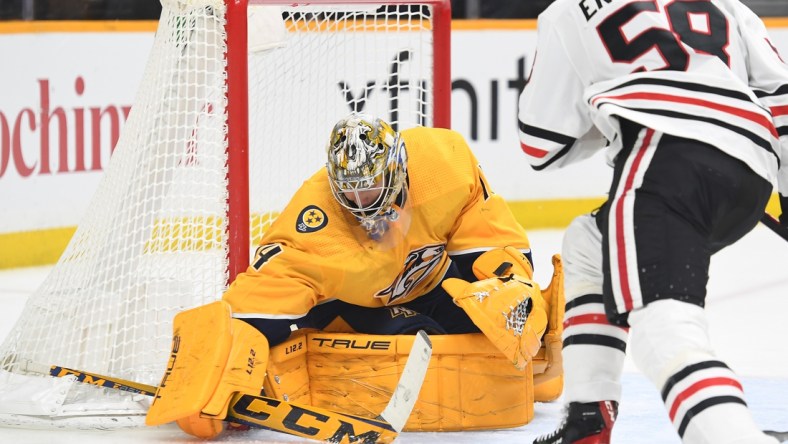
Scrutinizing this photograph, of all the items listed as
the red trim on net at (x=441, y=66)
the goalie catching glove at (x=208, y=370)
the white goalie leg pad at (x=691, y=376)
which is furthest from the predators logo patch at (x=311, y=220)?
the white goalie leg pad at (x=691, y=376)

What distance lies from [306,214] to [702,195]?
3.44 feet

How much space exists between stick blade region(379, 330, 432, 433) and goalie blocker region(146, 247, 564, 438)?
0.12 m

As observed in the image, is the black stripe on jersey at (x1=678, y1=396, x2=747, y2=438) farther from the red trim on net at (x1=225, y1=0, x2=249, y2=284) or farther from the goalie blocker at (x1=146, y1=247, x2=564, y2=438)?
the red trim on net at (x1=225, y1=0, x2=249, y2=284)

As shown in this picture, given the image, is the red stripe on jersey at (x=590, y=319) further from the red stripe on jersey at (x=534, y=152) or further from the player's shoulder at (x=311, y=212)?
the player's shoulder at (x=311, y=212)

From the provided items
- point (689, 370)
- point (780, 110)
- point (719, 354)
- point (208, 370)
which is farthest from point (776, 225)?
point (719, 354)

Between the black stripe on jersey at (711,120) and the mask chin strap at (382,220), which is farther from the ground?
the black stripe on jersey at (711,120)

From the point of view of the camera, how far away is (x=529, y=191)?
610 centimetres

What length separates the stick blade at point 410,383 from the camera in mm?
2736

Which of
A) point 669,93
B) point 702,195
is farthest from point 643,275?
point 669,93

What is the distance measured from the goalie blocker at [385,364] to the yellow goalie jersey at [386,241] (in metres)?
0.07

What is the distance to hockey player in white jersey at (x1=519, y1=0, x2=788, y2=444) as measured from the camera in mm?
2023

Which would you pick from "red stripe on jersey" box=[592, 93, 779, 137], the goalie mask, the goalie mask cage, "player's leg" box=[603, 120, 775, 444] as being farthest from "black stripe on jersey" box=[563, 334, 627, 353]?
the goalie mask cage

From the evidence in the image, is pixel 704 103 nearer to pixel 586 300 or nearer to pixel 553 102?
pixel 553 102

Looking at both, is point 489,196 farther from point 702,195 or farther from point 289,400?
point 702,195
